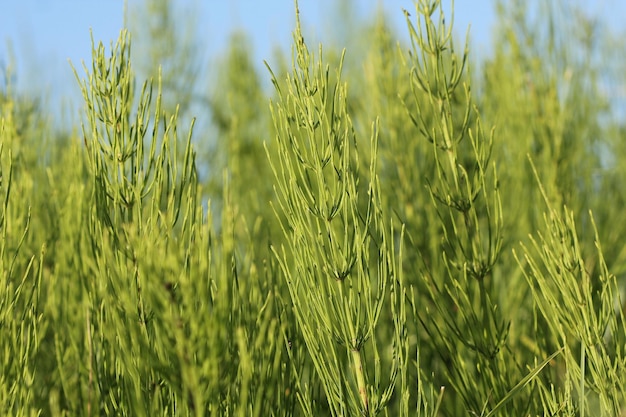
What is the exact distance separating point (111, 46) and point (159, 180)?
0.74 ft

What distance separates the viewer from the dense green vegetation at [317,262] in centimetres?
90

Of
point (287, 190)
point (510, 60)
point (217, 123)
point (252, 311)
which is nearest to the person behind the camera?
point (287, 190)

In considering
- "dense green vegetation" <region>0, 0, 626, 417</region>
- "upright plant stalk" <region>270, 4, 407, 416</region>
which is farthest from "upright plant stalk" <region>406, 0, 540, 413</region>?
"upright plant stalk" <region>270, 4, 407, 416</region>

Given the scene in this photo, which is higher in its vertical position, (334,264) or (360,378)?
(334,264)

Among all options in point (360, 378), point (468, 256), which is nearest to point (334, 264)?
point (360, 378)

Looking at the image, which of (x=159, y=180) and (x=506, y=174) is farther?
(x=506, y=174)

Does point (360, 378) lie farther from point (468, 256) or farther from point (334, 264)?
point (468, 256)

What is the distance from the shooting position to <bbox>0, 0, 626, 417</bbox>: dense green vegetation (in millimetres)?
904

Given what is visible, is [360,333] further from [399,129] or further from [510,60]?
[510,60]

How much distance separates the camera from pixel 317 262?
0.95 m

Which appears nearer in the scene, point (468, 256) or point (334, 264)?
point (334, 264)

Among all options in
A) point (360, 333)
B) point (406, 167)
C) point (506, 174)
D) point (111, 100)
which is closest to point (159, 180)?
point (111, 100)

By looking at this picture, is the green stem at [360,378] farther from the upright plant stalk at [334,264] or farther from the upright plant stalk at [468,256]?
the upright plant stalk at [468,256]

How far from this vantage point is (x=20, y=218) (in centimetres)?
124
